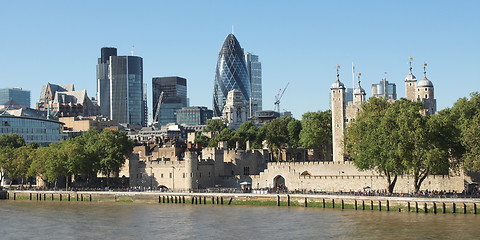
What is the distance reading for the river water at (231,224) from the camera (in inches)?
2291

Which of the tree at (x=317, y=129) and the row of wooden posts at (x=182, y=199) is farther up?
the tree at (x=317, y=129)

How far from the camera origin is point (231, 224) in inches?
2566

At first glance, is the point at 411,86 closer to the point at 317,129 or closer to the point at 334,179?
the point at 317,129

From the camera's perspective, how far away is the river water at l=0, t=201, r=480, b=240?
58188 millimetres

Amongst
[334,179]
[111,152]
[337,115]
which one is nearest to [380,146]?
[334,179]

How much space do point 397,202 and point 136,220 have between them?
88.5 feet

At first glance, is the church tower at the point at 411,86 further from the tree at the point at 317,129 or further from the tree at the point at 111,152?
the tree at the point at 111,152

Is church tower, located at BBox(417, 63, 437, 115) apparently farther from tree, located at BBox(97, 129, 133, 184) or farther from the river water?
tree, located at BBox(97, 129, 133, 184)

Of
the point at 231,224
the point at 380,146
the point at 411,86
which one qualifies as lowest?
the point at 231,224

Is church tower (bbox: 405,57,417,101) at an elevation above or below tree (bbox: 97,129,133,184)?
above

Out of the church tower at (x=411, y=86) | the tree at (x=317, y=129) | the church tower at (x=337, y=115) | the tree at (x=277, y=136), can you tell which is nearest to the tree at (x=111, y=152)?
the tree at (x=317, y=129)

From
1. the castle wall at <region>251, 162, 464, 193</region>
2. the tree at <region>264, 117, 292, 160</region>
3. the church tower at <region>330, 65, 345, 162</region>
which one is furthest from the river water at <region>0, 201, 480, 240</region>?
the tree at <region>264, 117, 292, 160</region>

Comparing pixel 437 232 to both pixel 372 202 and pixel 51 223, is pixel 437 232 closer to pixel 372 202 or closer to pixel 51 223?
pixel 372 202

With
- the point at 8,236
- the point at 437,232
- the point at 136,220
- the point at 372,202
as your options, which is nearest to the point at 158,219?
the point at 136,220
